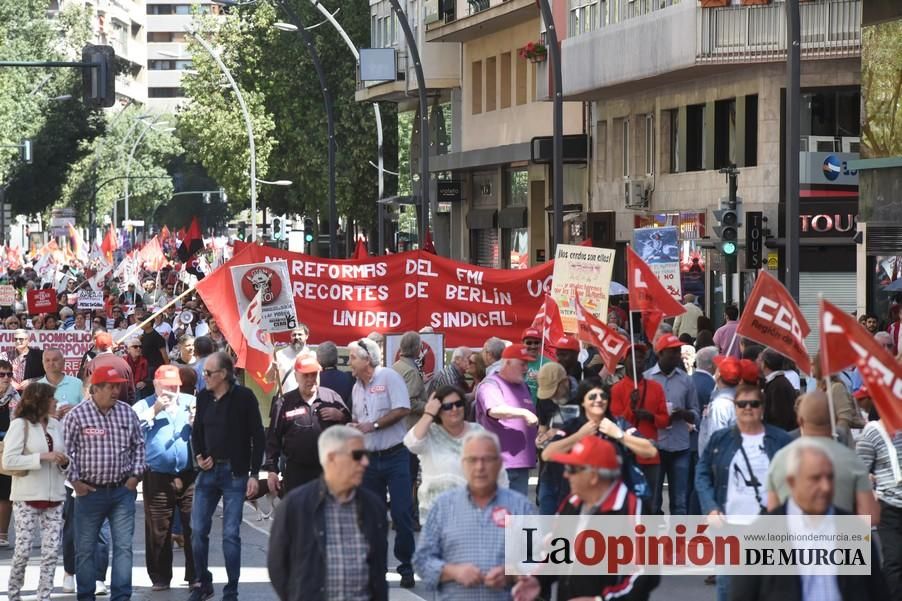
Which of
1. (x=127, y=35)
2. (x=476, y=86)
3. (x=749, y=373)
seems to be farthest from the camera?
(x=127, y=35)

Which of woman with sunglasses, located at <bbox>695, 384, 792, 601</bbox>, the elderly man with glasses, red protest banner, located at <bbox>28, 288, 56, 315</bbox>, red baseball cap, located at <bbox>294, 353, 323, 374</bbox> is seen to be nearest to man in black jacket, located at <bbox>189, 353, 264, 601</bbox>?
red baseball cap, located at <bbox>294, 353, 323, 374</bbox>

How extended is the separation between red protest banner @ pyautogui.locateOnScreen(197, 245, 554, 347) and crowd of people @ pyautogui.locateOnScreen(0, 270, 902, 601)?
202 centimetres

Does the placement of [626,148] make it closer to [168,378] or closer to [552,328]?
[552,328]

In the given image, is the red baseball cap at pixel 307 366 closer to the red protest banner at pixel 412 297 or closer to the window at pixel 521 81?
the red protest banner at pixel 412 297

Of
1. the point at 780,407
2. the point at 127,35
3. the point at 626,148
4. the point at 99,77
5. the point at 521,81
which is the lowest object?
the point at 780,407

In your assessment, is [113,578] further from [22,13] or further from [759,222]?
[22,13]

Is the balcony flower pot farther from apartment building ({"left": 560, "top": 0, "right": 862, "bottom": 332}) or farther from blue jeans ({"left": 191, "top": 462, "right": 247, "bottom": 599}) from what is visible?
blue jeans ({"left": 191, "top": 462, "right": 247, "bottom": 599})

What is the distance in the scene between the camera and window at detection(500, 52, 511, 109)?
155 ft

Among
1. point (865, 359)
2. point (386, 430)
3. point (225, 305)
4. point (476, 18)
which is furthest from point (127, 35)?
point (865, 359)

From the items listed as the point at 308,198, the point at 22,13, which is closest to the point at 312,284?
the point at 308,198

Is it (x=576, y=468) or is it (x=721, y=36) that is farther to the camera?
(x=721, y=36)

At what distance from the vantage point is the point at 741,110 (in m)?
33.7

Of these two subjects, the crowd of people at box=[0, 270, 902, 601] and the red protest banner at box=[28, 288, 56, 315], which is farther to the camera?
the red protest banner at box=[28, 288, 56, 315]

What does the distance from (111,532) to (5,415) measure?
Result: 11.9 feet
